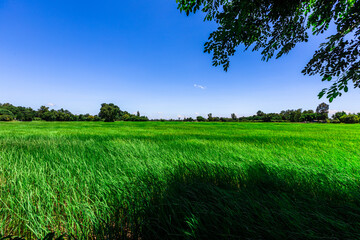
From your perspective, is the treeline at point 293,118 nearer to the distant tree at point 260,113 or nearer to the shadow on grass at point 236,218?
the distant tree at point 260,113

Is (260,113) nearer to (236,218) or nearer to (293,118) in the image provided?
(293,118)

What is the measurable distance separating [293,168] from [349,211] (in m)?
1.30

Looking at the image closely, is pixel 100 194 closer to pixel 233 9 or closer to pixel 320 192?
pixel 320 192

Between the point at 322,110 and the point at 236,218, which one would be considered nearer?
the point at 236,218

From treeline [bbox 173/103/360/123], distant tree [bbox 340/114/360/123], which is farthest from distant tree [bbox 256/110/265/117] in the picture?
distant tree [bbox 340/114/360/123]

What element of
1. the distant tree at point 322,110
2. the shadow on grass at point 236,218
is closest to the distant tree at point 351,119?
the distant tree at point 322,110

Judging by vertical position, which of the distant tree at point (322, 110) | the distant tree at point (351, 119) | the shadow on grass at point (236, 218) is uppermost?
the distant tree at point (322, 110)

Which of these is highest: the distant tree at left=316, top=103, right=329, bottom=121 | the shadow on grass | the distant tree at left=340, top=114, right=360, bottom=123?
the distant tree at left=316, top=103, right=329, bottom=121

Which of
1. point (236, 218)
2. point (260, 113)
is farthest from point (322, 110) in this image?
point (236, 218)

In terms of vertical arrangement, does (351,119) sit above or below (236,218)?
above

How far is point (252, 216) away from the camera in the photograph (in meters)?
1.26

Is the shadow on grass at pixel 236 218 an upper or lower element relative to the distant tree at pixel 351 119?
lower

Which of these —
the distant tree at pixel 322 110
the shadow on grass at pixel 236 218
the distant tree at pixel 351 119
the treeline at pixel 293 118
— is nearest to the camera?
the shadow on grass at pixel 236 218

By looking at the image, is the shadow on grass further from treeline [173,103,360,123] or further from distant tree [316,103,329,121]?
distant tree [316,103,329,121]
